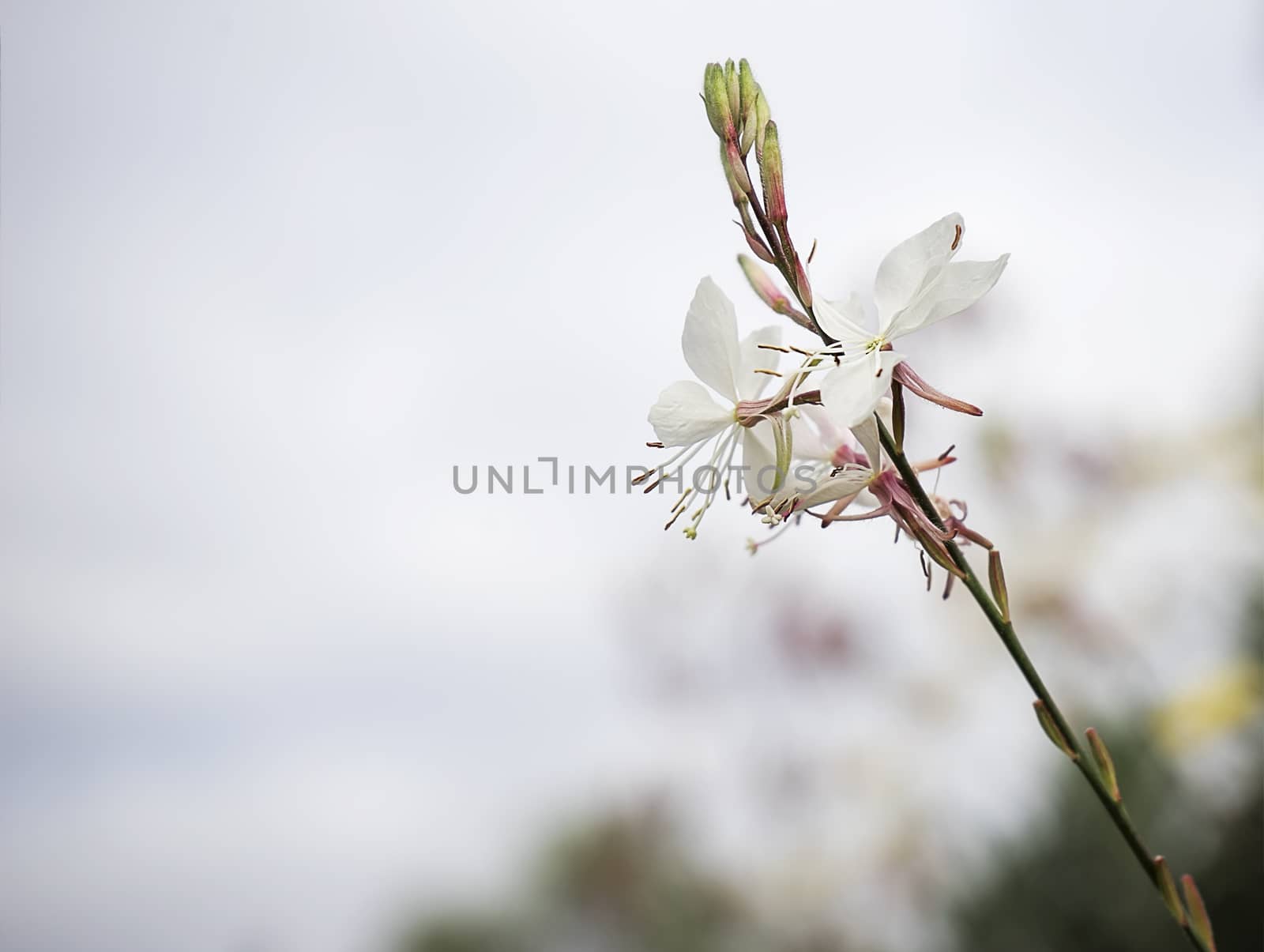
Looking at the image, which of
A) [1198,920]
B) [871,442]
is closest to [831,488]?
[871,442]

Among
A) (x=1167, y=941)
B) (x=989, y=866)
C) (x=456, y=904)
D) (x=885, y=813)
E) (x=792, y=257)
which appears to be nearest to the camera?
(x=792, y=257)

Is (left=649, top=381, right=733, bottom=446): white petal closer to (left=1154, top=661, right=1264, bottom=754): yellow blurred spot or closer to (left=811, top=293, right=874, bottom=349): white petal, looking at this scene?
(left=811, top=293, right=874, bottom=349): white petal

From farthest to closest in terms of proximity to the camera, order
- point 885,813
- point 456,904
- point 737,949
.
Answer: point 456,904, point 737,949, point 885,813

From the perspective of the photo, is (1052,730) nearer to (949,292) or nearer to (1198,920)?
(1198,920)

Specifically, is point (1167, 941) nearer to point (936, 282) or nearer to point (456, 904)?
point (936, 282)

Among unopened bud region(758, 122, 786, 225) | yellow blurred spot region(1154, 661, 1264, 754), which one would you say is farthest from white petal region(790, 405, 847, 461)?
yellow blurred spot region(1154, 661, 1264, 754)

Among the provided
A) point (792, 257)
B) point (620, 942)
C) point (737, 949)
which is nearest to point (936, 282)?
point (792, 257)
